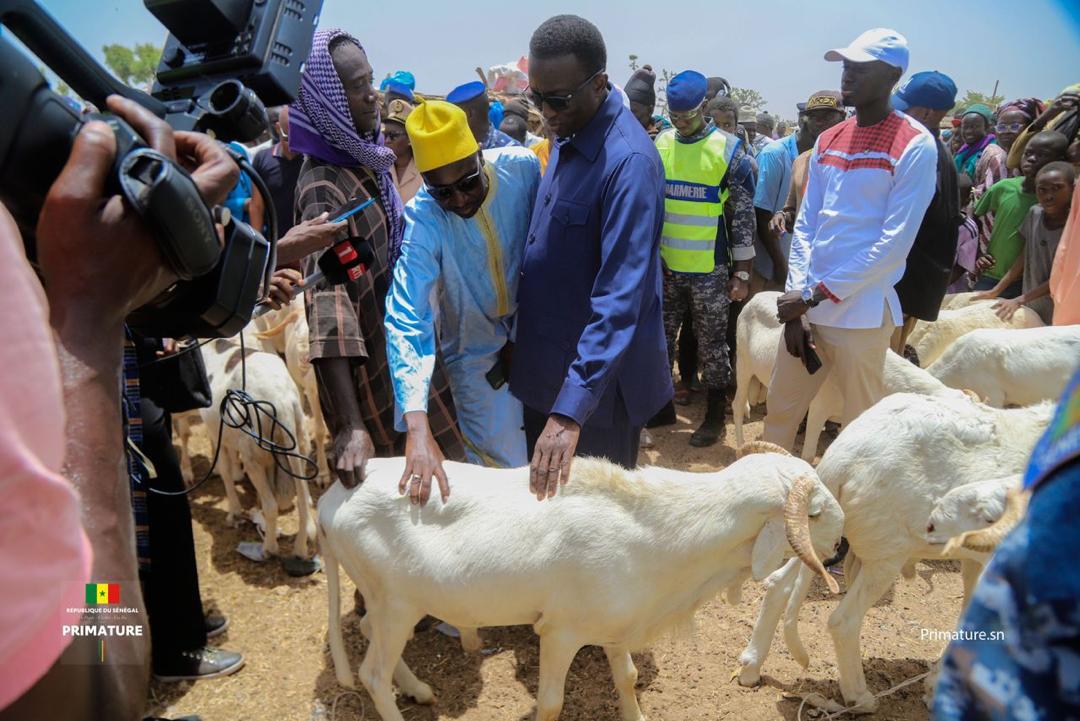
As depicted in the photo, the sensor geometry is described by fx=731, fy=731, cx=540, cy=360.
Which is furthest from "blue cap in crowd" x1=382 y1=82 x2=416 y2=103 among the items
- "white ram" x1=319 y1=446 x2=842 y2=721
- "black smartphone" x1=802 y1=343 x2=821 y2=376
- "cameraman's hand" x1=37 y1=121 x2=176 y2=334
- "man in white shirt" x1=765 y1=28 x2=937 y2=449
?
"cameraman's hand" x1=37 y1=121 x2=176 y2=334

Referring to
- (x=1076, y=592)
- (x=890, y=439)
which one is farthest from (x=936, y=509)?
(x=1076, y=592)

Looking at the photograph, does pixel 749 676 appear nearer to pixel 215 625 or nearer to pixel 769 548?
pixel 769 548

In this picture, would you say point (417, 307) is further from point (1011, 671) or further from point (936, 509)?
point (1011, 671)

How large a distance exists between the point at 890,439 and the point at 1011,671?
8.83 ft

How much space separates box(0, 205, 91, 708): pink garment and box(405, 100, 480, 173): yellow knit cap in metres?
2.24

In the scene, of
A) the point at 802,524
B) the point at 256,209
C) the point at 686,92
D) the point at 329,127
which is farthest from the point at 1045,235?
the point at 256,209

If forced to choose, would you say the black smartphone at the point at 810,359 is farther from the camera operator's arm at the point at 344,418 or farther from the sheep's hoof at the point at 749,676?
the camera operator's arm at the point at 344,418

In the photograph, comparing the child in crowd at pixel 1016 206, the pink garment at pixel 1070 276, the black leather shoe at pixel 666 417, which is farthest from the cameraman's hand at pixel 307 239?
the child in crowd at pixel 1016 206

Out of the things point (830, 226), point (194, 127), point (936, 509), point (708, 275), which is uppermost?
point (194, 127)

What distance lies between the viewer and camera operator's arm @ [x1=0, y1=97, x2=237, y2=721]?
1.06 meters

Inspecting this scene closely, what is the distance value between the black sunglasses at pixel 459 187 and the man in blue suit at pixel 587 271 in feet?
1.02

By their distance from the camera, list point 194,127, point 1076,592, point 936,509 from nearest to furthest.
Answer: point 1076,592 → point 194,127 → point 936,509

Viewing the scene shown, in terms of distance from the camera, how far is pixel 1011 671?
2.71 ft

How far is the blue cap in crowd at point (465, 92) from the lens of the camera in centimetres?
632
